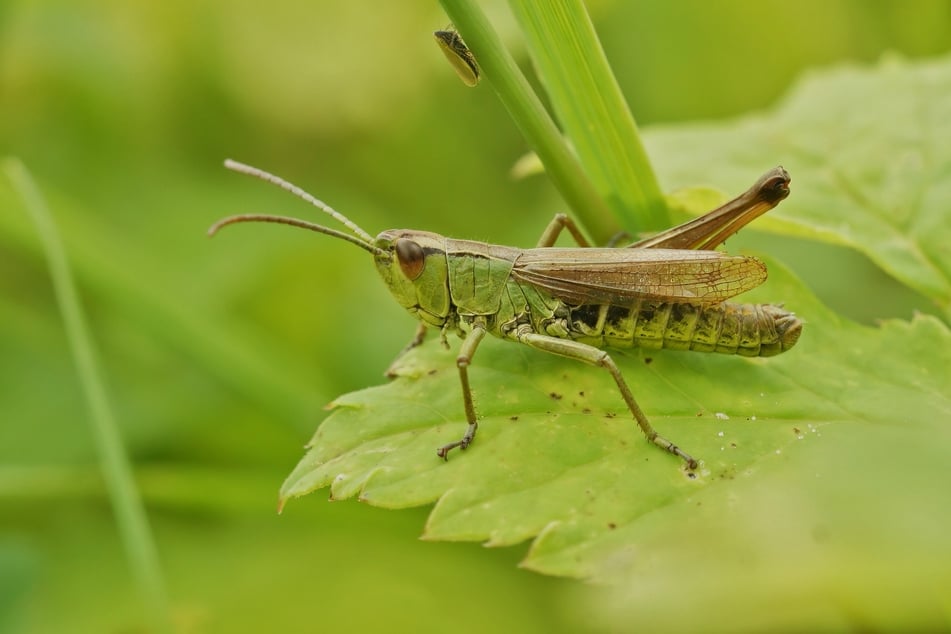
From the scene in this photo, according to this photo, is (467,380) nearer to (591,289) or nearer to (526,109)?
(591,289)

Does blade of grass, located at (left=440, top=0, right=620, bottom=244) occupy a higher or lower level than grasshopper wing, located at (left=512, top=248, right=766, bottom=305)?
higher

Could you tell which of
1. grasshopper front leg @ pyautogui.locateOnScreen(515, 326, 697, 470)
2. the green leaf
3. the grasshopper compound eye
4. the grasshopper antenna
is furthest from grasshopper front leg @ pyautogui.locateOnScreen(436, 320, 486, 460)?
the green leaf

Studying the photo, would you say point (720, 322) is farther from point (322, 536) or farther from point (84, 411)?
point (84, 411)

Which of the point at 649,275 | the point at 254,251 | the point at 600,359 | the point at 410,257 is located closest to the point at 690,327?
the point at 649,275

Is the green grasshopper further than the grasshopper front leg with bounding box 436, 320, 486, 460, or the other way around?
the green grasshopper

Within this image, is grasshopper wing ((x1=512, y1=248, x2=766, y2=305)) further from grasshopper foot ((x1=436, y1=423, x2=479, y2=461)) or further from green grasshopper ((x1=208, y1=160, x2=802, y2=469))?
grasshopper foot ((x1=436, y1=423, x2=479, y2=461))

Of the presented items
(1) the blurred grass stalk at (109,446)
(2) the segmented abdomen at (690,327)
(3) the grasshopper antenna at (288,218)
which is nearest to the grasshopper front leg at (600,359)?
(2) the segmented abdomen at (690,327)

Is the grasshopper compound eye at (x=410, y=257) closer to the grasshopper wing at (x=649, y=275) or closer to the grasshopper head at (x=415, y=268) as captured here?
the grasshopper head at (x=415, y=268)
